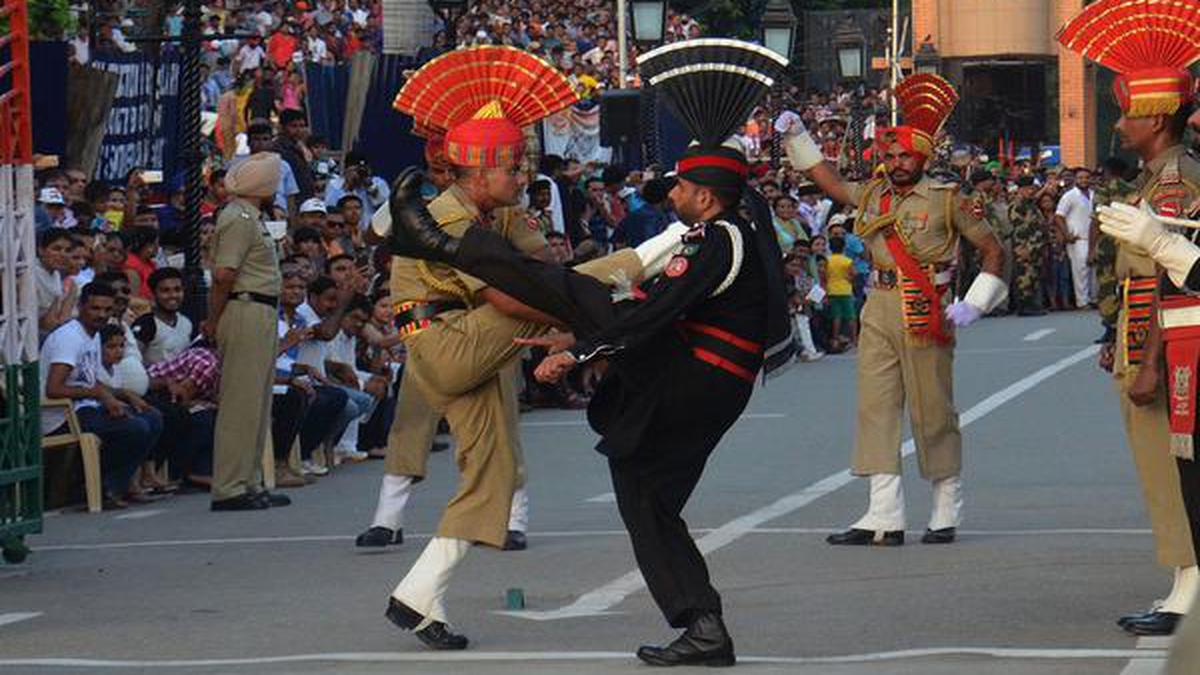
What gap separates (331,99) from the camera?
26.7 m

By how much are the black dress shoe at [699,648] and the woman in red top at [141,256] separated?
31.7 feet

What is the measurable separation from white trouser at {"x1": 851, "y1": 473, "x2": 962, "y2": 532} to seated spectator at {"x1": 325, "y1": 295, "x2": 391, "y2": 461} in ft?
19.2

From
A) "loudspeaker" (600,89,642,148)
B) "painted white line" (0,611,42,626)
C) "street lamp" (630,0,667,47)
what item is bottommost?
"painted white line" (0,611,42,626)

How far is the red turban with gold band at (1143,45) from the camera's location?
10.7 metres

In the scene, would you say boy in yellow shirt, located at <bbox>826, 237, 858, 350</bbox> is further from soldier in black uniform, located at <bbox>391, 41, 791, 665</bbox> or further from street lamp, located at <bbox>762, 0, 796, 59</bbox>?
soldier in black uniform, located at <bbox>391, 41, 791, 665</bbox>

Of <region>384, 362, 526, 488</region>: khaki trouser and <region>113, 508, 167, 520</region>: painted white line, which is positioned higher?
<region>384, 362, 526, 488</region>: khaki trouser

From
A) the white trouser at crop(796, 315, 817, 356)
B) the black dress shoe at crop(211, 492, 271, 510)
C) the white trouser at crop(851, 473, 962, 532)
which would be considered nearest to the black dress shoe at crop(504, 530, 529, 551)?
the white trouser at crop(851, 473, 962, 532)

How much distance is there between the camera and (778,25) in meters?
33.2

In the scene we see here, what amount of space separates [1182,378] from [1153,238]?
1.87 feet

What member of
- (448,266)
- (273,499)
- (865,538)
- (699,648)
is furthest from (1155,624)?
(273,499)

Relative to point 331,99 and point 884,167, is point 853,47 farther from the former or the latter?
point 884,167

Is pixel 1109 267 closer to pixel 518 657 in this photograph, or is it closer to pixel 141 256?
pixel 518 657

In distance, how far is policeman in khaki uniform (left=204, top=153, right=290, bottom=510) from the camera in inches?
613

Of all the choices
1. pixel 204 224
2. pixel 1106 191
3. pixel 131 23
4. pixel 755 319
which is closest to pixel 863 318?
pixel 1106 191
